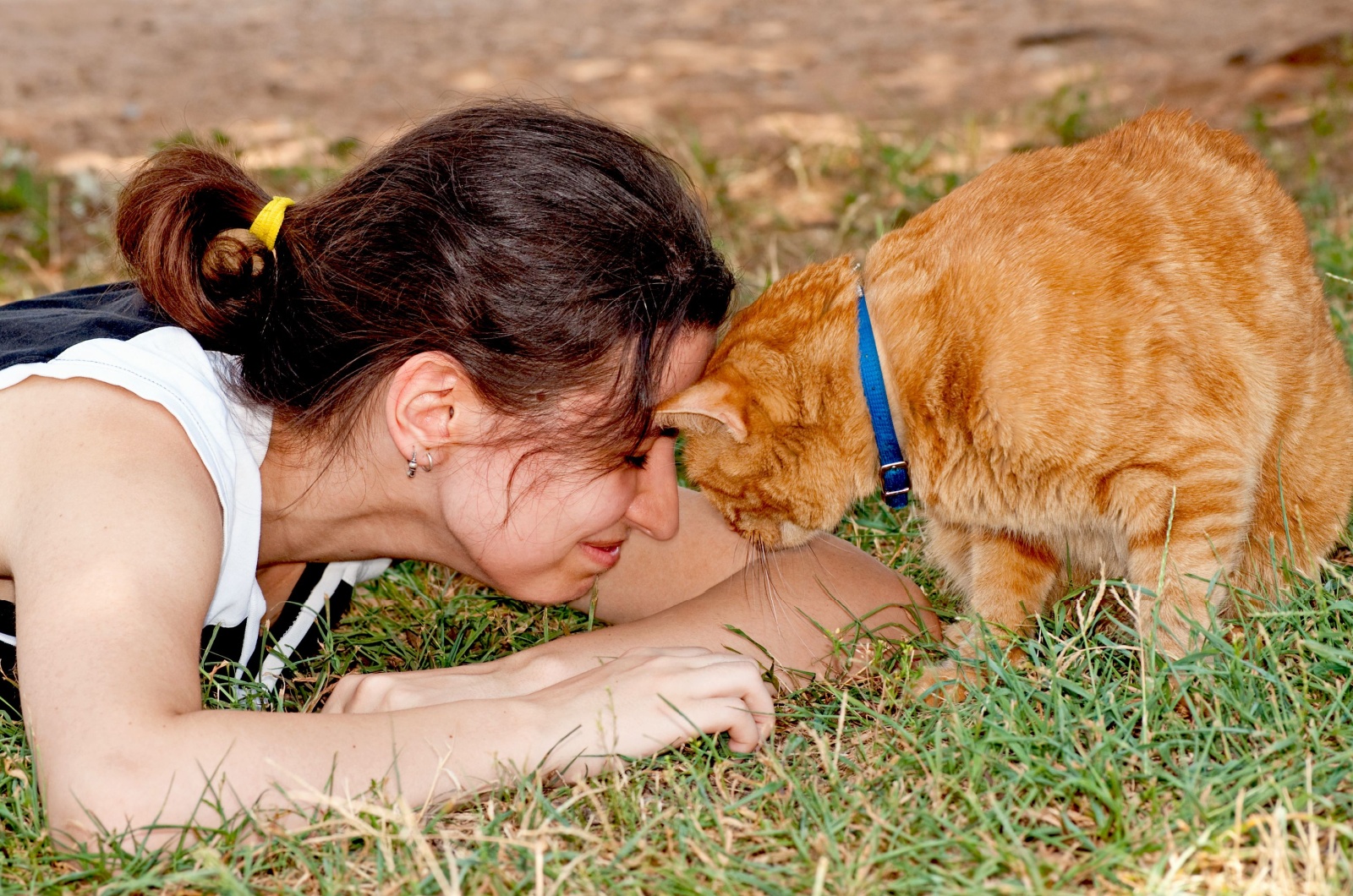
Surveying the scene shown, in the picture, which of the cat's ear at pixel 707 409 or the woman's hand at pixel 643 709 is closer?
the woman's hand at pixel 643 709

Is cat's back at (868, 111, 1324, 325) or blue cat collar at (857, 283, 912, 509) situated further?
blue cat collar at (857, 283, 912, 509)

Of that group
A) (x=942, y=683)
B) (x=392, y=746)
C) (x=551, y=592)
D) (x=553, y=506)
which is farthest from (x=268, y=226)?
(x=942, y=683)

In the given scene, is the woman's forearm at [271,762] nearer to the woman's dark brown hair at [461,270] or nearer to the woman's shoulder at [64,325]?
the woman's dark brown hair at [461,270]

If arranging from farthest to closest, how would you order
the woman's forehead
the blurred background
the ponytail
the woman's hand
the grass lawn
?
the blurred background < the woman's forehead < the ponytail < the woman's hand < the grass lawn

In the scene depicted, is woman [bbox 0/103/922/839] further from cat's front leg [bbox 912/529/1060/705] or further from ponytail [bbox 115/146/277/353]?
cat's front leg [bbox 912/529/1060/705]

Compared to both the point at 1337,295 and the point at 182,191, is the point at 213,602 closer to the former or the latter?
the point at 182,191

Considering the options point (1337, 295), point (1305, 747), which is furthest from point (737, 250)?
point (1305, 747)

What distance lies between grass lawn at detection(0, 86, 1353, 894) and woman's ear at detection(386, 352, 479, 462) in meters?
0.57

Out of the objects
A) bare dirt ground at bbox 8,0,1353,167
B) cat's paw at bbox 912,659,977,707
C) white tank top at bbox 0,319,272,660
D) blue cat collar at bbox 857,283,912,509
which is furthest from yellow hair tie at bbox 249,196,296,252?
bare dirt ground at bbox 8,0,1353,167

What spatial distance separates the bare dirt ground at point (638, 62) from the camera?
5.86m

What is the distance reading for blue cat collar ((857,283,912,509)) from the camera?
7.92 feet

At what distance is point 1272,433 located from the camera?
2.44 meters

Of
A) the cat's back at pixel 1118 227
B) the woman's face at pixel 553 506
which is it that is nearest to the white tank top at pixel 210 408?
the woman's face at pixel 553 506

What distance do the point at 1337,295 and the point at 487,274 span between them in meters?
2.66
